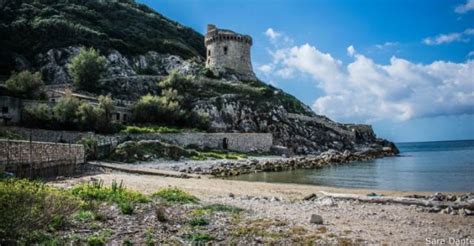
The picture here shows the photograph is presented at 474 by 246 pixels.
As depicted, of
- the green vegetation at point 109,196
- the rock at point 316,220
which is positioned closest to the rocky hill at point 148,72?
the green vegetation at point 109,196

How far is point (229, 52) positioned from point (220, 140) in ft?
145

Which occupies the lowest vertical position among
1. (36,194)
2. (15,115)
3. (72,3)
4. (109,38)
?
(36,194)

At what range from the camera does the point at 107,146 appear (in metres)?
37.4

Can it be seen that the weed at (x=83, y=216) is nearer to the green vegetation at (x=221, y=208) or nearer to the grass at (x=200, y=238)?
the grass at (x=200, y=238)

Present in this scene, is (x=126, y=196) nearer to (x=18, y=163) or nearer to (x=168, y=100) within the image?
(x=18, y=163)

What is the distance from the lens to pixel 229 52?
307 feet

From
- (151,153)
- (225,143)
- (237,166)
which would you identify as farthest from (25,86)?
(237,166)

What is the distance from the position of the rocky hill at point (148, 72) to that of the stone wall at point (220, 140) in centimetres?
366

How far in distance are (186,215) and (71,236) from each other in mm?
3447

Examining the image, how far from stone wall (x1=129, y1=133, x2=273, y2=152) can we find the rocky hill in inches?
144

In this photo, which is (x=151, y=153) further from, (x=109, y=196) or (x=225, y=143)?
(x=109, y=196)

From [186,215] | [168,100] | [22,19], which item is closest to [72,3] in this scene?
[22,19]

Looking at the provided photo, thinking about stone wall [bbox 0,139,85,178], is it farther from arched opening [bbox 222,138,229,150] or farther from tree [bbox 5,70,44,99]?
tree [bbox 5,70,44,99]

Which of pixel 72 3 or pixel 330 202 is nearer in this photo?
pixel 330 202
